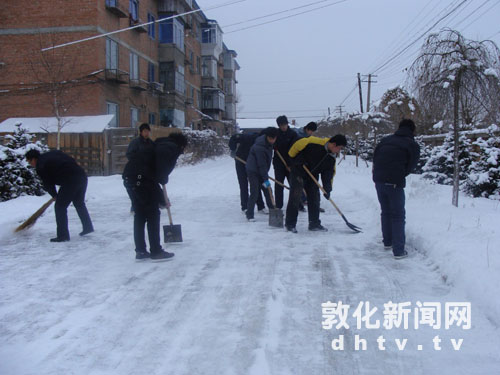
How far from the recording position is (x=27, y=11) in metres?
23.5

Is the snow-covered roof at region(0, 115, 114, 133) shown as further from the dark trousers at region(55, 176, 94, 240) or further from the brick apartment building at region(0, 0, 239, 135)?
the dark trousers at region(55, 176, 94, 240)

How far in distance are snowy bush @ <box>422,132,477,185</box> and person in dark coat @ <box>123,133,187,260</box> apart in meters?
10.3

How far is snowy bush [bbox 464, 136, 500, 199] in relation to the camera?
38.6 feet

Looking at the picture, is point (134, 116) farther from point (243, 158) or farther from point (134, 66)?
point (243, 158)

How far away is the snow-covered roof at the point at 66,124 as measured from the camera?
20453mm

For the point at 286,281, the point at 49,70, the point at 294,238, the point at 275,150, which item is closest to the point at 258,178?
the point at 275,150

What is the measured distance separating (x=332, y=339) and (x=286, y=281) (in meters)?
1.50

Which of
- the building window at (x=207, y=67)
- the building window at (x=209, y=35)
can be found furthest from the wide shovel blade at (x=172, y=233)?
the building window at (x=209, y=35)

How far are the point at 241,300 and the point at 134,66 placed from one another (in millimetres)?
25704

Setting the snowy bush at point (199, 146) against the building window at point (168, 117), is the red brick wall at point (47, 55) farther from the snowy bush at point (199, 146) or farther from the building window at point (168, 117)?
the building window at point (168, 117)

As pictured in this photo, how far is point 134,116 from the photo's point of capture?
2844 cm

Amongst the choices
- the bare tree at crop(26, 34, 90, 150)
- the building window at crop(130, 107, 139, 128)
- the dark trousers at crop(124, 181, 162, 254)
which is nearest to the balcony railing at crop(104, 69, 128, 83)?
the bare tree at crop(26, 34, 90, 150)

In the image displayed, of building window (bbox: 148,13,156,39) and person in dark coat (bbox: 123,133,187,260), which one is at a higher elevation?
building window (bbox: 148,13,156,39)

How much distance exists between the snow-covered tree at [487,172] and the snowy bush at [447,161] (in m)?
1.08
